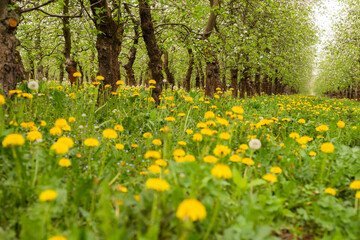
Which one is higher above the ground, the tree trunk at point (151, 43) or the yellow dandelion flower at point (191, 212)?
the tree trunk at point (151, 43)

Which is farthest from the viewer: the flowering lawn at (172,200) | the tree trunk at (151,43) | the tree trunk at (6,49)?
the tree trunk at (151,43)

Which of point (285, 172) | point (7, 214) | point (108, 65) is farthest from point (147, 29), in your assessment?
point (7, 214)

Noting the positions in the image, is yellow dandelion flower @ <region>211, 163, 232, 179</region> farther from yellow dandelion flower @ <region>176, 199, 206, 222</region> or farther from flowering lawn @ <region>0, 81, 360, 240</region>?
yellow dandelion flower @ <region>176, 199, 206, 222</region>

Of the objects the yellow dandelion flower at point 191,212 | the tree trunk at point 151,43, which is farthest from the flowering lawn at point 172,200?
the tree trunk at point 151,43

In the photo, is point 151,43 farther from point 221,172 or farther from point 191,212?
point 191,212

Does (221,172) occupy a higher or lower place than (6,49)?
lower

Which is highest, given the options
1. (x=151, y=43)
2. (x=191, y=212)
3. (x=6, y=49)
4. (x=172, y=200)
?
(x=151, y=43)

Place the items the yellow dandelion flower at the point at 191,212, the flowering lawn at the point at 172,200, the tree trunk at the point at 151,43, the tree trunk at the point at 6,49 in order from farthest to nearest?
1. the tree trunk at the point at 151,43
2. the tree trunk at the point at 6,49
3. the flowering lawn at the point at 172,200
4. the yellow dandelion flower at the point at 191,212

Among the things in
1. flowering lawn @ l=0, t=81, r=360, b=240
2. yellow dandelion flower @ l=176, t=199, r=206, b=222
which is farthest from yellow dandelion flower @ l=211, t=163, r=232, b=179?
yellow dandelion flower @ l=176, t=199, r=206, b=222

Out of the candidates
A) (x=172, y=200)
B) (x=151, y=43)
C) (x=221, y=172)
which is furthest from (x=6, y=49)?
(x=221, y=172)

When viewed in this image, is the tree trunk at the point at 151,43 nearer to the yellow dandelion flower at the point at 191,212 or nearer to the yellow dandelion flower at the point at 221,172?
the yellow dandelion flower at the point at 221,172

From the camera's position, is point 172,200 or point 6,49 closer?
point 172,200

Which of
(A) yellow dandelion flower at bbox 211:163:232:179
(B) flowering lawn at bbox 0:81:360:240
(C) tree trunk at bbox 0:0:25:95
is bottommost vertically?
(B) flowering lawn at bbox 0:81:360:240

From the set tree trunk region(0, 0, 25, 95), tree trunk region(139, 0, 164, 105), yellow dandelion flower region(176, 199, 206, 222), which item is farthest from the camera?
tree trunk region(139, 0, 164, 105)
